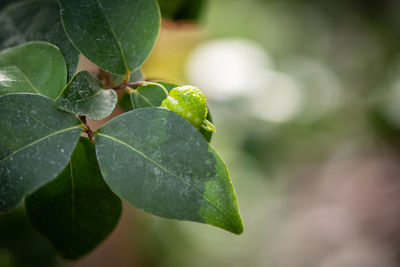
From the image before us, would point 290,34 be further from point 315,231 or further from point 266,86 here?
point 315,231

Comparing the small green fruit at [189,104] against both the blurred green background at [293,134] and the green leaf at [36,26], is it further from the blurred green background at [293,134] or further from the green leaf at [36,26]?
the blurred green background at [293,134]

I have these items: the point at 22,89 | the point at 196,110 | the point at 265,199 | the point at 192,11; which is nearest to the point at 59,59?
the point at 22,89

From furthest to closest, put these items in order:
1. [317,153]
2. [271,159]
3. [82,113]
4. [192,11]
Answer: [317,153], [271,159], [192,11], [82,113]

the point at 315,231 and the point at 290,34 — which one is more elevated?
the point at 290,34

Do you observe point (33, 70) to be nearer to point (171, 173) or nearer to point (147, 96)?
point (147, 96)

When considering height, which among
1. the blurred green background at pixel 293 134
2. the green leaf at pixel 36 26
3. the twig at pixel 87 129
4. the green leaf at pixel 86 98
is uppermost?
the blurred green background at pixel 293 134

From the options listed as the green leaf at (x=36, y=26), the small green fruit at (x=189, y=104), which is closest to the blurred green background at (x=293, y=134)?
the green leaf at (x=36, y=26)

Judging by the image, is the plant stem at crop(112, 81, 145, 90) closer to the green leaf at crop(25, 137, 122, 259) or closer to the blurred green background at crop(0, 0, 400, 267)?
the green leaf at crop(25, 137, 122, 259)
